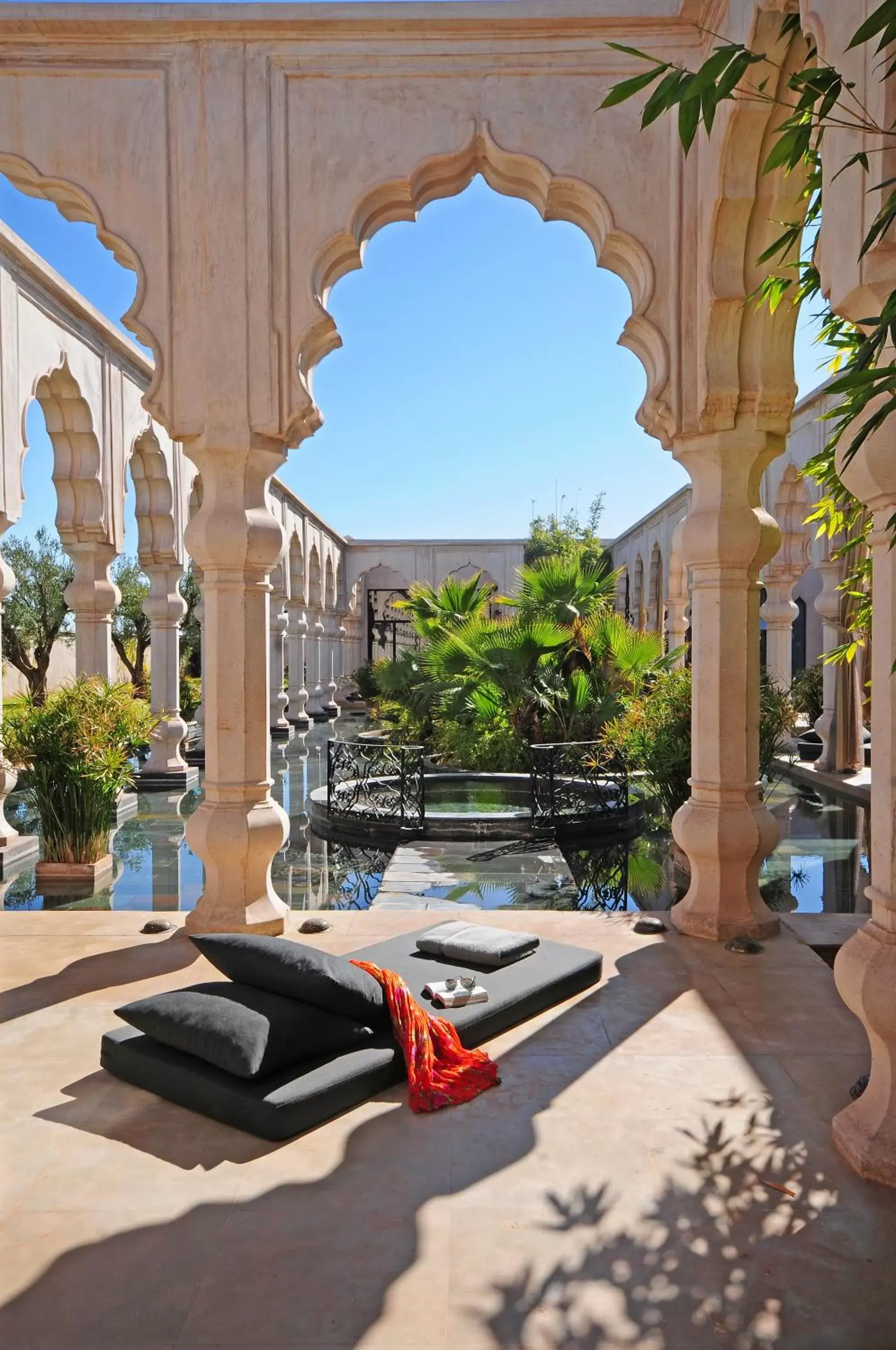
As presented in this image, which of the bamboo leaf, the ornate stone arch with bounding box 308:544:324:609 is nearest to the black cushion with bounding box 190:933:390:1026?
the bamboo leaf

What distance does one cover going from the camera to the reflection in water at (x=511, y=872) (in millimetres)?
6574

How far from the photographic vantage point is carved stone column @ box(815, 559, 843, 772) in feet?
40.2

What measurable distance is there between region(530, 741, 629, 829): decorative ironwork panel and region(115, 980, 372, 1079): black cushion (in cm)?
560

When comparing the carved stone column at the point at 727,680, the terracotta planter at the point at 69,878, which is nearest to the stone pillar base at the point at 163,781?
the terracotta planter at the point at 69,878

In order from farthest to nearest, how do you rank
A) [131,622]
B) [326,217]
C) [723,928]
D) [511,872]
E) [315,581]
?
[315,581] < [131,622] < [511,872] < [723,928] < [326,217]

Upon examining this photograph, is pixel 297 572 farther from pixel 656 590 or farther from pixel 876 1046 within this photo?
pixel 876 1046

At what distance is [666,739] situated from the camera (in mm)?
7609

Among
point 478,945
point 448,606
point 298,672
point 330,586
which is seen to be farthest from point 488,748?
point 330,586

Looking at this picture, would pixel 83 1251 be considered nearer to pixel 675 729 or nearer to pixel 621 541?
pixel 675 729

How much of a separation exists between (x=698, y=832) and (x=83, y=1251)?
345cm

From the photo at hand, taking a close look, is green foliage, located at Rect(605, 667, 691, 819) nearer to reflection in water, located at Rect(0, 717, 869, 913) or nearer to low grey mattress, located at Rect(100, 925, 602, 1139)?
reflection in water, located at Rect(0, 717, 869, 913)

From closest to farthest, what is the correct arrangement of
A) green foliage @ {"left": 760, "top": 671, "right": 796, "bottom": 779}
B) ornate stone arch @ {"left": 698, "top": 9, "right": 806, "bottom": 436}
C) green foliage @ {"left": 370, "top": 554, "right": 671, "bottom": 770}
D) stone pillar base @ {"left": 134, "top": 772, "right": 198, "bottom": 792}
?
ornate stone arch @ {"left": 698, "top": 9, "right": 806, "bottom": 436}, green foliage @ {"left": 760, "top": 671, "right": 796, "bottom": 779}, green foliage @ {"left": 370, "top": 554, "right": 671, "bottom": 770}, stone pillar base @ {"left": 134, "top": 772, "right": 198, "bottom": 792}

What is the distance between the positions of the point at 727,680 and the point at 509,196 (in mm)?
2773

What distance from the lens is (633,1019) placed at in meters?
3.89
